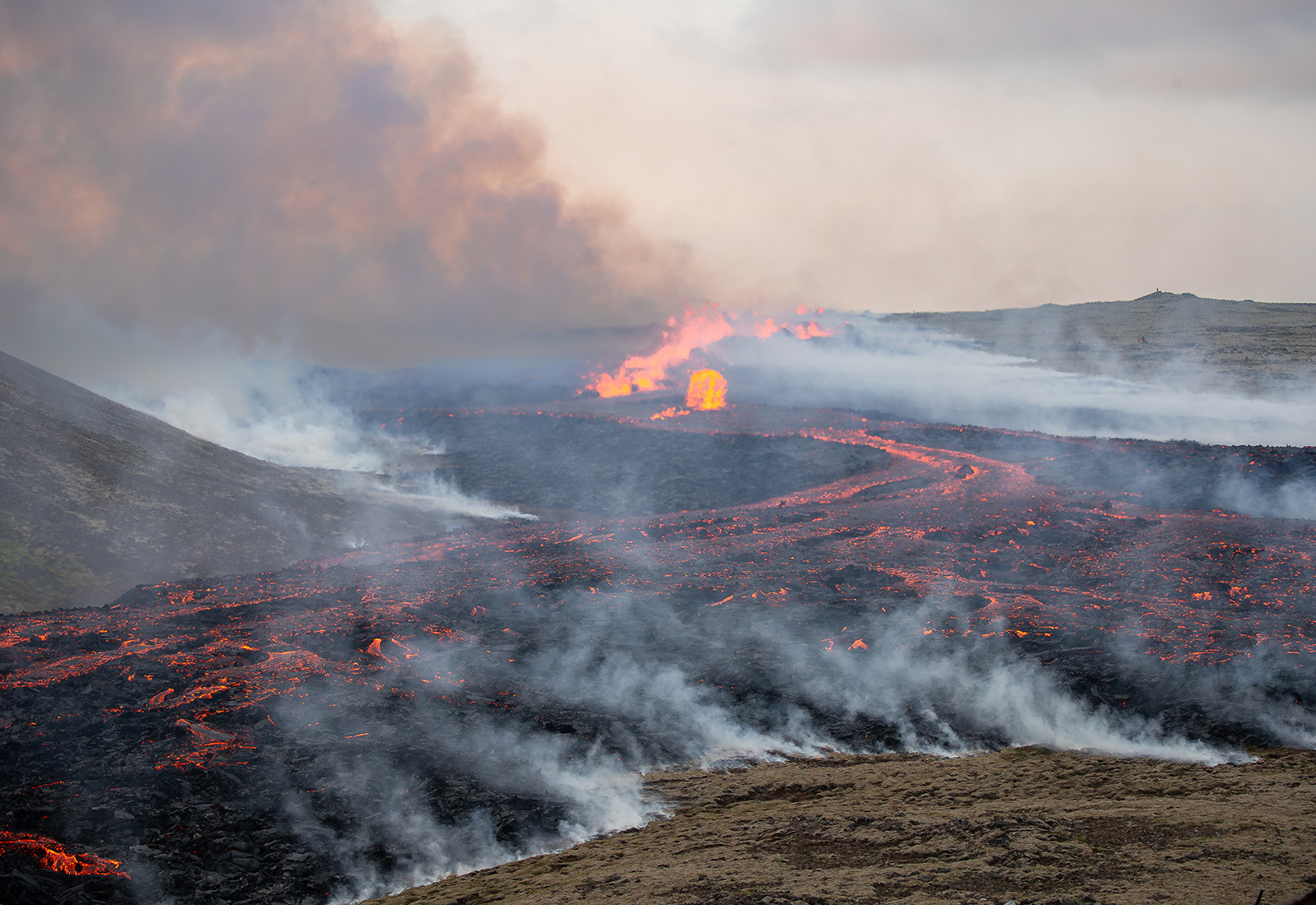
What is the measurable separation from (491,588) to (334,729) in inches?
372

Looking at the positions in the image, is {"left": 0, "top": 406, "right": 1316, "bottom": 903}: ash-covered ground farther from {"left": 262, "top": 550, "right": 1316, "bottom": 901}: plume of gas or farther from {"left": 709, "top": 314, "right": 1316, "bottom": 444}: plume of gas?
{"left": 709, "top": 314, "right": 1316, "bottom": 444}: plume of gas

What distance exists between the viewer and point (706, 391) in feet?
235

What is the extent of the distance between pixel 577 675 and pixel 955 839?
960 cm

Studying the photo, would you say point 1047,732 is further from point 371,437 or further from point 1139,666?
point 371,437

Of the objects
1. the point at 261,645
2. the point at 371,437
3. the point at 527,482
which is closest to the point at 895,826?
the point at 261,645

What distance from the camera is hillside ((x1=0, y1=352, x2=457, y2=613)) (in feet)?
88.9

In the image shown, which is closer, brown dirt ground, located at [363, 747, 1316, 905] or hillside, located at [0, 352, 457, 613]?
brown dirt ground, located at [363, 747, 1316, 905]

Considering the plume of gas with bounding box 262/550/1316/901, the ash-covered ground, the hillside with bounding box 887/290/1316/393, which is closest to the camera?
the ash-covered ground

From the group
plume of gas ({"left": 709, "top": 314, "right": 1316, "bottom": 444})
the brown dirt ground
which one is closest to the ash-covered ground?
the brown dirt ground

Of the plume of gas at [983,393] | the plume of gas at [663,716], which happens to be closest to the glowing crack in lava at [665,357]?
the plume of gas at [983,393]

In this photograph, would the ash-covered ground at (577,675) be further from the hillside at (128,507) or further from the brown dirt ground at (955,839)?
the hillside at (128,507)

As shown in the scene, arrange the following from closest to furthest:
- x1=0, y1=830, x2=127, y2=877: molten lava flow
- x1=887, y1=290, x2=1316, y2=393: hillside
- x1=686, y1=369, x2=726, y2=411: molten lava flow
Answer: x1=0, y1=830, x2=127, y2=877: molten lava flow
x1=686, y1=369, x2=726, y2=411: molten lava flow
x1=887, y1=290, x2=1316, y2=393: hillside

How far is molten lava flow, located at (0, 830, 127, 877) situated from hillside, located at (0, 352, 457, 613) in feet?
51.5

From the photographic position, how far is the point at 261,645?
1980cm
